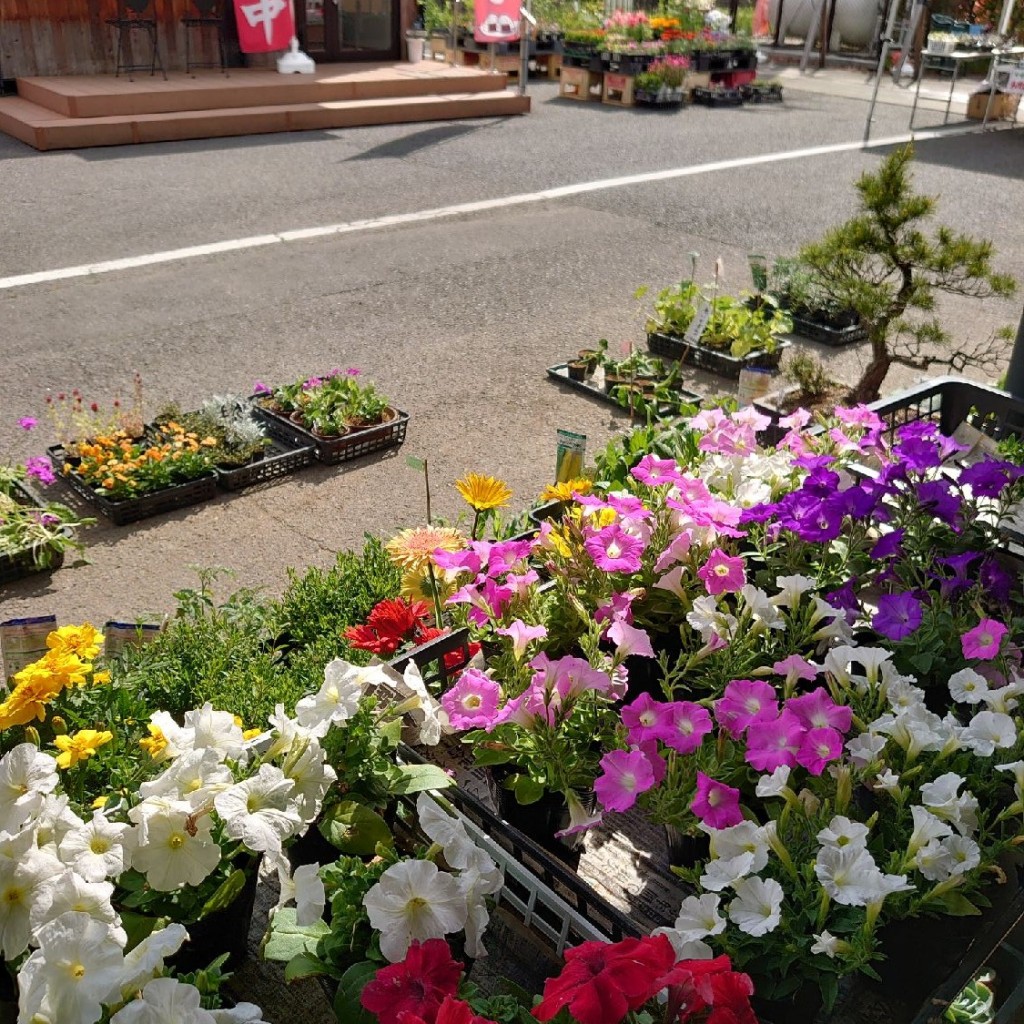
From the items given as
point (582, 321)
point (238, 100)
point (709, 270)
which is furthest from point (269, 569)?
point (238, 100)

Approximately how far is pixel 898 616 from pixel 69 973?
62.0 inches

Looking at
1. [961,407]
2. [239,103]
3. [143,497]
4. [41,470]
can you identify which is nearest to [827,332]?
[961,407]

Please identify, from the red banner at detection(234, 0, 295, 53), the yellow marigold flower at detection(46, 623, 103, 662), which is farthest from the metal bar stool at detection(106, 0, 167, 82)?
the yellow marigold flower at detection(46, 623, 103, 662)

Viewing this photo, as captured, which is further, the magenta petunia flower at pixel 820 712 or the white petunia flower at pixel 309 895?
the magenta petunia flower at pixel 820 712

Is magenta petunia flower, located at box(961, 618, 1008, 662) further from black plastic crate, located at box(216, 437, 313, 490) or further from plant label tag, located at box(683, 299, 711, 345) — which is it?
plant label tag, located at box(683, 299, 711, 345)

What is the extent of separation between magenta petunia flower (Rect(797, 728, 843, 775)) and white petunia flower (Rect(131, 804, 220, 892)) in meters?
0.91

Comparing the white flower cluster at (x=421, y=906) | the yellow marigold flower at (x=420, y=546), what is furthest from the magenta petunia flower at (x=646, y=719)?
the yellow marigold flower at (x=420, y=546)

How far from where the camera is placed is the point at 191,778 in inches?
61.8

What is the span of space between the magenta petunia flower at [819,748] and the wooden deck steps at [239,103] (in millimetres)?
11617

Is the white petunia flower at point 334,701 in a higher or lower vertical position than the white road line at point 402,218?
higher

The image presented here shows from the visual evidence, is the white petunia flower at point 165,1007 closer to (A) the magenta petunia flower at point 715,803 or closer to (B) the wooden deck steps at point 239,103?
(A) the magenta petunia flower at point 715,803

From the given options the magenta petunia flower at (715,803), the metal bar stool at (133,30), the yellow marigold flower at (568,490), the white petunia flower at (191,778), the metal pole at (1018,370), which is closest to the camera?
the white petunia flower at (191,778)

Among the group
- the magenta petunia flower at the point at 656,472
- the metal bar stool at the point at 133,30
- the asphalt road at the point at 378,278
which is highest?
the magenta petunia flower at the point at 656,472

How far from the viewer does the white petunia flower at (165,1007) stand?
50.2 inches
